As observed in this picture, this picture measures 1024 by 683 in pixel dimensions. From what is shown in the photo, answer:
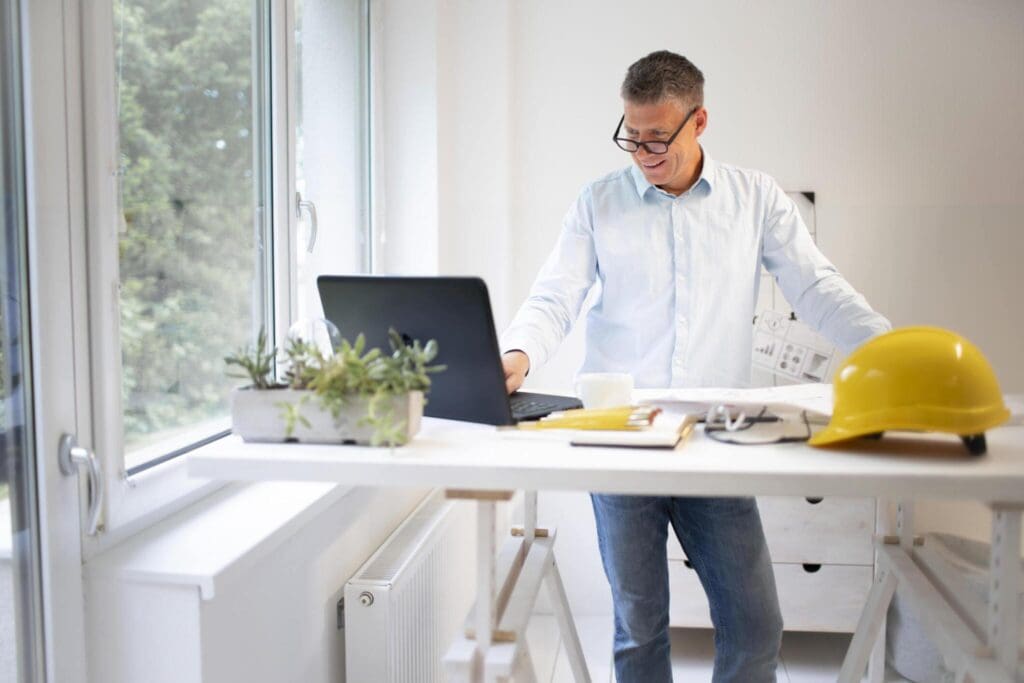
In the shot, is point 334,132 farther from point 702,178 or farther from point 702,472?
point 702,472

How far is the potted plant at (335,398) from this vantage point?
1212 mm

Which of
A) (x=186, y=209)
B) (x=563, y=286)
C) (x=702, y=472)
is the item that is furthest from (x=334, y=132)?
(x=702, y=472)

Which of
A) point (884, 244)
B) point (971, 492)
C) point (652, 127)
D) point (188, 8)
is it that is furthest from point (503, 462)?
point (884, 244)

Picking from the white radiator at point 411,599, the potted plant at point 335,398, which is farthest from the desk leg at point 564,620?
the potted plant at point 335,398

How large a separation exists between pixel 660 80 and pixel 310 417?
3.62ft

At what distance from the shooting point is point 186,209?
1832 millimetres

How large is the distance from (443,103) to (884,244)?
1.58m

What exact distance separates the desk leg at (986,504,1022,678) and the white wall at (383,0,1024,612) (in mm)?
1874

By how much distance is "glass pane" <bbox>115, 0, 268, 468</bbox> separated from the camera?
5.38ft

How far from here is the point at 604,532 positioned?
193cm

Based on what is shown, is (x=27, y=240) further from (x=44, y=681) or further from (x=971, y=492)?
(x=971, y=492)

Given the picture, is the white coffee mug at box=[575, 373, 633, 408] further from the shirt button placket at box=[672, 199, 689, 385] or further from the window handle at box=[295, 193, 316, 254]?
the window handle at box=[295, 193, 316, 254]

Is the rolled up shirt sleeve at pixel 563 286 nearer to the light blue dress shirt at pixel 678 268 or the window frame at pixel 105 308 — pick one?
the light blue dress shirt at pixel 678 268

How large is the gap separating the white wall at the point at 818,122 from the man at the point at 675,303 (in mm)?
1112
